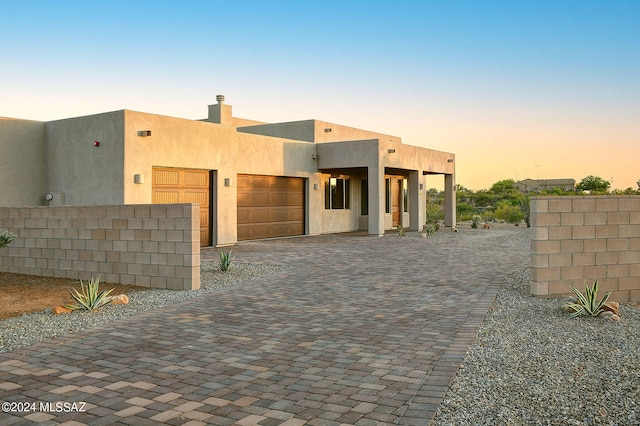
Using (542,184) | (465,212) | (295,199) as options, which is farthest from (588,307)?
(542,184)

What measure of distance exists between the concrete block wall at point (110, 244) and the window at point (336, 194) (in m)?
14.6

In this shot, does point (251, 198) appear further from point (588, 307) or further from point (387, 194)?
point (588, 307)

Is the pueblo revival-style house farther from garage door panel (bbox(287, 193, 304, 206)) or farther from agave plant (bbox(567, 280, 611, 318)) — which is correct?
agave plant (bbox(567, 280, 611, 318))

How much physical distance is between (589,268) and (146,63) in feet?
51.7

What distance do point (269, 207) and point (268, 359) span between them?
16160mm

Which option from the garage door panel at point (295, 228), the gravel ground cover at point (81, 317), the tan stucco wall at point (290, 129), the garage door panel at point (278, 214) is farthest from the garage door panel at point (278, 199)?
the gravel ground cover at point (81, 317)

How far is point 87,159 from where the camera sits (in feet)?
51.6

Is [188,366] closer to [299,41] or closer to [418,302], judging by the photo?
[418,302]

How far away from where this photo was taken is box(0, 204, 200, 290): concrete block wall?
30.5ft

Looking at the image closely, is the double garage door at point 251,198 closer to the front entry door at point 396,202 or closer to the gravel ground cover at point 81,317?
the gravel ground cover at point 81,317

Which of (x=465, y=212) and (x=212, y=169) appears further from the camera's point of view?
(x=465, y=212)

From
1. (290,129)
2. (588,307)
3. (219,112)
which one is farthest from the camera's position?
(290,129)

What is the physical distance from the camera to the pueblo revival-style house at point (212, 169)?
50.4ft

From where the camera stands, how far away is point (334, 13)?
58.7ft
